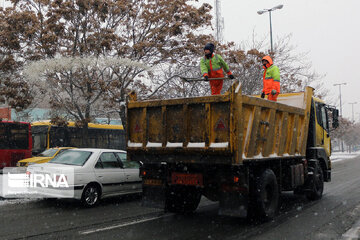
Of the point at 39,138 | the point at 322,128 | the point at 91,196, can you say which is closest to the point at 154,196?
the point at 91,196

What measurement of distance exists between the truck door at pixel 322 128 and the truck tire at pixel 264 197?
9.93 feet

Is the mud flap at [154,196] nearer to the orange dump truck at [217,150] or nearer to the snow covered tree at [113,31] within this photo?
the orange dump truck at [217,150]

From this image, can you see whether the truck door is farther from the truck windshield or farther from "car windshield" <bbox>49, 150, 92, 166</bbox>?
the truck windshield

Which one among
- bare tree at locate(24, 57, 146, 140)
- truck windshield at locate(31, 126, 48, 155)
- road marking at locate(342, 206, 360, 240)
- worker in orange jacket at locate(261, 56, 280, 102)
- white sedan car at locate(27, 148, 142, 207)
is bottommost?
road marking at locate(342, 206, 360, 240)

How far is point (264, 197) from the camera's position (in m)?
6.55

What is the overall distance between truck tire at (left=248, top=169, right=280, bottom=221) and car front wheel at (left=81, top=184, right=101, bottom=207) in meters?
3.88

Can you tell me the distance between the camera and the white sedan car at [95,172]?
324 inches

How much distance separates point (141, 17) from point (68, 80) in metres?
4.03

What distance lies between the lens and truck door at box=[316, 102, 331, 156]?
943 centimetres

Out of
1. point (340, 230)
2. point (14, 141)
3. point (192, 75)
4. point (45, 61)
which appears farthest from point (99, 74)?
point (340, 230)

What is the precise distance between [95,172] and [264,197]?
412cm

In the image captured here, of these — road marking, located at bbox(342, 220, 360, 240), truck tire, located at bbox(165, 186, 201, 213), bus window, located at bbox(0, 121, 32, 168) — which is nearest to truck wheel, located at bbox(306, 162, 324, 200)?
road marking, located at bbox(342, 220, 360, 240)

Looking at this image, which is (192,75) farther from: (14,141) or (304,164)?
(304,164)

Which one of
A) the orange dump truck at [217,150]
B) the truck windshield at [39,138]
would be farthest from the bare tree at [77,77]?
the orange dump truck at [217,150]
